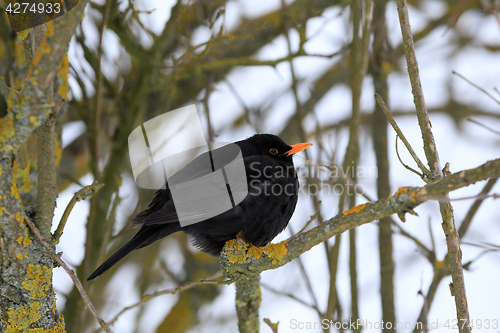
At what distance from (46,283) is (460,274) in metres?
1.88

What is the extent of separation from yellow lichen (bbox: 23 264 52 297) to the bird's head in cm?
192

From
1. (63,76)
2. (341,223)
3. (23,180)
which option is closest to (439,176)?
(341,223)

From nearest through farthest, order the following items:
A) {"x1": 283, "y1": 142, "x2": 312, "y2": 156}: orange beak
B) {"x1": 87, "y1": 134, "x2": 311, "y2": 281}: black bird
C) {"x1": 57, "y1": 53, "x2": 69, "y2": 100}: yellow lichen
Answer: {"x1": 57, "y1": 53, "x2": 69, "y2": 100}: yellow lichen → {"x1": 87, "y1": 134, "x2": 311, "y2": 281}: black bird → {"x1": 283, "y1": 142, "x2": 312, "y2": 156}: orange beak

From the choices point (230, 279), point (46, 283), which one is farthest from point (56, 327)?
point (230, 279)

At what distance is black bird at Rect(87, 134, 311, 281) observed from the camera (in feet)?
9.24

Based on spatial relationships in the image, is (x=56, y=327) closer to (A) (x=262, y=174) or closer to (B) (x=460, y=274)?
(A) (x=262, y=174)

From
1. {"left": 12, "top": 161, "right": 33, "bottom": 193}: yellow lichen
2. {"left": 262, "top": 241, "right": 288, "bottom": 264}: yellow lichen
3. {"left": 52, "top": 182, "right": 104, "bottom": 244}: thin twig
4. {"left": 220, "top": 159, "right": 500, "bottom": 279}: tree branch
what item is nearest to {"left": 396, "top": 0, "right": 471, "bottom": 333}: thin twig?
{"left": 220, "top": 159, "right": 500, "bottom": 279}: tree branch

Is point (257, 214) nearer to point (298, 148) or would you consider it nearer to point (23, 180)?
point (298, 148)

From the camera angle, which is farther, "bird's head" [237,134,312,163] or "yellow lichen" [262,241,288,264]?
"bird's head" [237,134,312,163]

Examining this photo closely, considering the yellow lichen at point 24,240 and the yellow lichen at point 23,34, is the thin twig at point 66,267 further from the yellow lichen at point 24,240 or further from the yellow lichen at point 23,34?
the yellow lichen at point 23,34

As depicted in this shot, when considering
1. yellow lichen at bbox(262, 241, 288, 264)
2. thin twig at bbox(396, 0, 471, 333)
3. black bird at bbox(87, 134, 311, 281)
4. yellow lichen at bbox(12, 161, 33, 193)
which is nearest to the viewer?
thin twig at bbox(396, 0, 471, 333)

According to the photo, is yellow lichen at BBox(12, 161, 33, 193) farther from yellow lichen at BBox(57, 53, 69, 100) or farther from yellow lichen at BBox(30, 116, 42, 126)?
yellow lichen at BBox(30, 116, 42, 126)

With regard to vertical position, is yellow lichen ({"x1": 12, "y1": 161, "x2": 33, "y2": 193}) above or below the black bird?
above

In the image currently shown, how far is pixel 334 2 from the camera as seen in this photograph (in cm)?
473
